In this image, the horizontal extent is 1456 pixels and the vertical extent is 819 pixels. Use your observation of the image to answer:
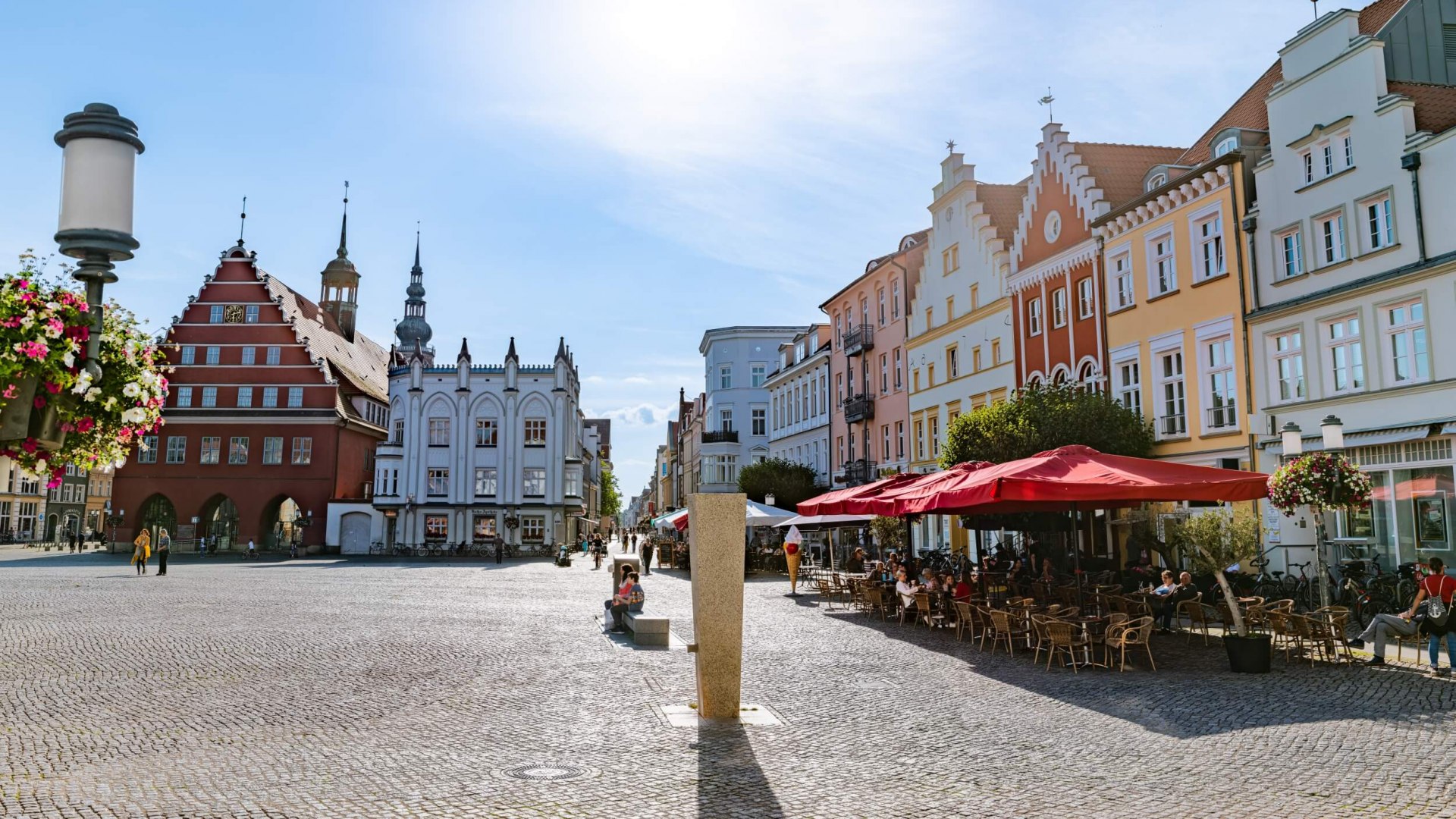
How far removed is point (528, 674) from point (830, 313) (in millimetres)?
41198

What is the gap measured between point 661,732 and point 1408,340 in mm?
18136

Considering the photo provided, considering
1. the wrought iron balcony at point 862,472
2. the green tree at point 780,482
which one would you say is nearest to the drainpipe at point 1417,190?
the wrought iron balcony at point 862,472

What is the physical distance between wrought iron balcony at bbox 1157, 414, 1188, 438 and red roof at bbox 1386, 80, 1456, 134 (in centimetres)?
824

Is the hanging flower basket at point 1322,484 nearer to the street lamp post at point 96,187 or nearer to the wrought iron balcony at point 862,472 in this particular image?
the street lamp post at point 96,187

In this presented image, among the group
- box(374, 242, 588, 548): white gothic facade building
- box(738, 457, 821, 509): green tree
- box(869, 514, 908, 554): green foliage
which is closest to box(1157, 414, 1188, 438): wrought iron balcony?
box(869, 514, 908, 554): green foliage

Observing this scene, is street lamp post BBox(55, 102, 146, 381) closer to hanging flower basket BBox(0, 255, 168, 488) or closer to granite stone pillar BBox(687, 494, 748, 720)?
hanging flower basket BBox(0, 255, 168, 488)

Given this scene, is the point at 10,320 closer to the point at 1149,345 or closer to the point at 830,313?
the point at 1149,345

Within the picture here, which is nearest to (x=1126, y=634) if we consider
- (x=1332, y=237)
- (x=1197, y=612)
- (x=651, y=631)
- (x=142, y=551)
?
(x=1197, y=612)

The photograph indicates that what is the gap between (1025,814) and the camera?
6688mm

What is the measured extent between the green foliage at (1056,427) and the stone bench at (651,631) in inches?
506

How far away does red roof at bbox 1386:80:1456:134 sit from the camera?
20.6 meters

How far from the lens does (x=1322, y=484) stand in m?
14.0

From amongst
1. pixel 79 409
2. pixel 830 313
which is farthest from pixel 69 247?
pixel 830 313

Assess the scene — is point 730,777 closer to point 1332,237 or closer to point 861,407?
point 1332,237
